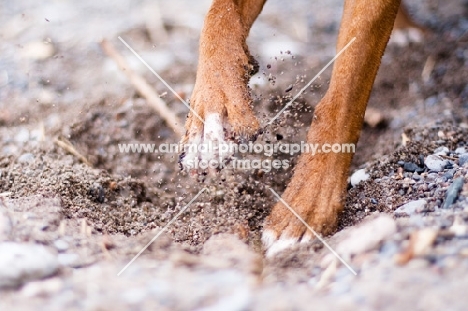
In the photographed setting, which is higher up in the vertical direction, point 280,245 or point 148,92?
point 148,92

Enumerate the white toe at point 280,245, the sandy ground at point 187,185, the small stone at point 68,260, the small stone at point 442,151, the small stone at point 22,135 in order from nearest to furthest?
the sandy ground at point 187,185 < the small stone at point 68,260 < the white toe at point 280,245 < the small stone at point 442,151 < the small stone at point 22,135

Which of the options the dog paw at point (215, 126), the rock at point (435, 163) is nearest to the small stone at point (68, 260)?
the dog paw at point (215, 126)

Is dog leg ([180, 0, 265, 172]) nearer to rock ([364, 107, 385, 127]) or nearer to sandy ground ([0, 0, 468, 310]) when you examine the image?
sandy ground ([0, 0, 468, 310])

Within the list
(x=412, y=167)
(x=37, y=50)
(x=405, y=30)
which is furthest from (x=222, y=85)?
(x=405, y=30)

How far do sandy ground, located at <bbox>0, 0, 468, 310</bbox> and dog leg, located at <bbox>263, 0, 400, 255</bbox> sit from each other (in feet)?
0.41

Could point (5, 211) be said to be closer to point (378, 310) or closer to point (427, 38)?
point (378, 310)

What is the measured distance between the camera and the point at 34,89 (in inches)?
161

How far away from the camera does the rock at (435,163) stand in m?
2.69

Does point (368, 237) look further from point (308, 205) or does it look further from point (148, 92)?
point (148, 92)

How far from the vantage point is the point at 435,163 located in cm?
272

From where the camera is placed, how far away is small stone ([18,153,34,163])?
120 inches

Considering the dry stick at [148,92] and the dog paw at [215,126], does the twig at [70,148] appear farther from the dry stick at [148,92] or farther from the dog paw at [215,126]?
the dog paw at [215,126]

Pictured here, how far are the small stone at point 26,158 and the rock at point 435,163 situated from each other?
6.48 ft

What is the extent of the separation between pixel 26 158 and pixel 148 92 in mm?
980
